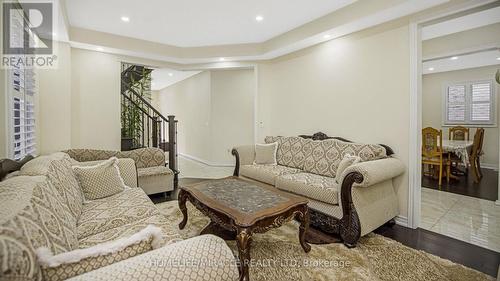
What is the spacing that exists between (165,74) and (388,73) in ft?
20.8

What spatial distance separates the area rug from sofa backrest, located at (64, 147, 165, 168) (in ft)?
8.01

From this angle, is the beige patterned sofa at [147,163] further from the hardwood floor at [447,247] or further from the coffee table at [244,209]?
the hardwood floor at [447,247]

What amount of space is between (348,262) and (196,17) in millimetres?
3425

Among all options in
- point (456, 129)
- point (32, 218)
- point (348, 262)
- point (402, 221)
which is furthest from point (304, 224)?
point (456, 129)

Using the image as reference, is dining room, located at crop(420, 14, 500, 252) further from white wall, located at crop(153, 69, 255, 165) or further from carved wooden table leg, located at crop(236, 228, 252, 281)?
white wall, located at crop(153, 69, 255, 165)

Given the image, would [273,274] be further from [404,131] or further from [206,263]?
[404,131]

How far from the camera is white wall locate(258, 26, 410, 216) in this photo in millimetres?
2953

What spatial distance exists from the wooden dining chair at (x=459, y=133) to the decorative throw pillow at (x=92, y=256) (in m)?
7.36

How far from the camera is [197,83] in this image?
7277mm

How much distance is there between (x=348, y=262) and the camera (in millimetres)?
2096

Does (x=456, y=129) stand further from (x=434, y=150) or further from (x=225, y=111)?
(x=225, y=111)

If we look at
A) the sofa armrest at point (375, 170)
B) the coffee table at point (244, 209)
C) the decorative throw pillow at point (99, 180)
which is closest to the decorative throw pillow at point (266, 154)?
the coffee table at point (244, 209)

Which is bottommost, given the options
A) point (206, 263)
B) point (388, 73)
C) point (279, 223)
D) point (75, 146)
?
point (279, 223)

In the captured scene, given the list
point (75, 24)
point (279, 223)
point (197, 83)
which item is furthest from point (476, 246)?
point (197, 83)
